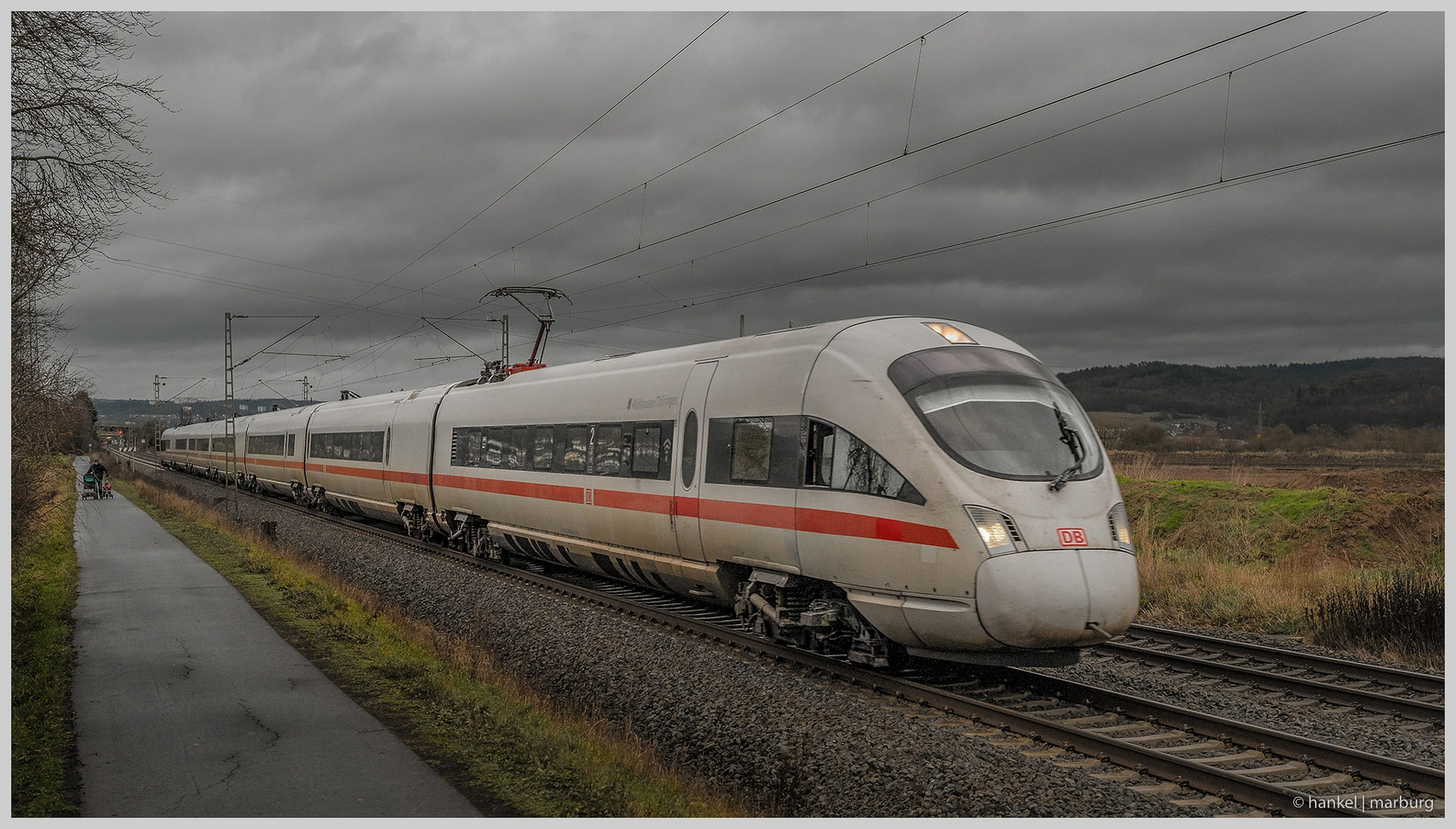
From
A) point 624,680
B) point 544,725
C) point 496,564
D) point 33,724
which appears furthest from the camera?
point 496,564

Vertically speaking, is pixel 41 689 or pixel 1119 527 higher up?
pixel 1119 527

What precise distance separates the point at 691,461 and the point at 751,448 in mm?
1317

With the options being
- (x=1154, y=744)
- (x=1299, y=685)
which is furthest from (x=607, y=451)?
(x=1299, y=685)

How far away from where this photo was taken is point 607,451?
45.9 feet

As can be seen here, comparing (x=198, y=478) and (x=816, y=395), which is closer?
(x=816, y=395)

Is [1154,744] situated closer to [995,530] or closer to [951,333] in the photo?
[995,530]

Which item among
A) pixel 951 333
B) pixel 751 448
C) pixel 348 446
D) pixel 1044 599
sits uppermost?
pixel 951 333

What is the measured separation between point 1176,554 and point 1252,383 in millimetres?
75541

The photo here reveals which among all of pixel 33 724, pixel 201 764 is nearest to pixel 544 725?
pixel 201 764

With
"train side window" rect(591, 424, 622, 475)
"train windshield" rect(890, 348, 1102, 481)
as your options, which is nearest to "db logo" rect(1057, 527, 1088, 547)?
"train windshield" rect(890, 348, 1102, 481)

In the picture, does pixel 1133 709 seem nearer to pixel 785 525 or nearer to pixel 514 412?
pixel 785 525

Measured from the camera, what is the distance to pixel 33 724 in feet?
26.2

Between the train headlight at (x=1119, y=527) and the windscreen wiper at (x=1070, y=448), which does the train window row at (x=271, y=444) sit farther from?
the train headlight at (x=1119, y=527)

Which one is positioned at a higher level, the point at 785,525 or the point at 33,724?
the point at 785,525
